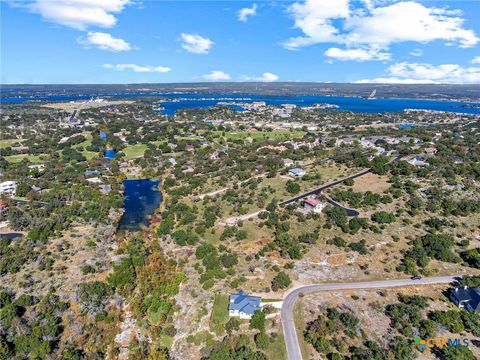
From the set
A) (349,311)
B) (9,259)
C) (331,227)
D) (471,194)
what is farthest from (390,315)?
(9,259)

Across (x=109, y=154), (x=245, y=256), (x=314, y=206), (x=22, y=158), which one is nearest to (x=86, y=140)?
(x=109, y=154)

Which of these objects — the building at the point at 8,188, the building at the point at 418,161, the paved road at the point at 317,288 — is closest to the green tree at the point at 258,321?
the paved road at the point at 317,288

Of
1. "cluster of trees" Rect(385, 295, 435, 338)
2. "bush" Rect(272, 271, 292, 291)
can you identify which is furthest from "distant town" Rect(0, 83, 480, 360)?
"bush" Rect(272, 271, 292, 291)

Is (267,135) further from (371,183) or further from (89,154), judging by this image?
(371,183)

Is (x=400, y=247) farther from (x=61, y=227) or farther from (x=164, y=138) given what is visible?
(x=164, y=138)

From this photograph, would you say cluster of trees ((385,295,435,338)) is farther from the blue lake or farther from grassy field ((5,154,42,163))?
grassy field ((5,154,42,163))

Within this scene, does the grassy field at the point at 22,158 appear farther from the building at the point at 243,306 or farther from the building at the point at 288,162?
the building at the point at 243,306
